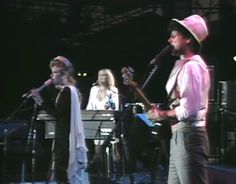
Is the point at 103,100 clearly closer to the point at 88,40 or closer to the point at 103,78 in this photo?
the point at 103,78

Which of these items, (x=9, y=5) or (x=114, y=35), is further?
(x=114, y=35)

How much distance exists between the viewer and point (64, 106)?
5.52 metres

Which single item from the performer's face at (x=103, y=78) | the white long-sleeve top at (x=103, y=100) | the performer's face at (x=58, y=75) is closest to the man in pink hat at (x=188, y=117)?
the performer's face at (x=58, y=75)

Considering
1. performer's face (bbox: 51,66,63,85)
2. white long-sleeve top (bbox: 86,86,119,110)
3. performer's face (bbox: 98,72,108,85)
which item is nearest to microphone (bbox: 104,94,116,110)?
white long-sleeve top (bbox: 86,86,119,110)

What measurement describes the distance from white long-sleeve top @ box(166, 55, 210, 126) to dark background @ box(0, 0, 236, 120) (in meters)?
9.14

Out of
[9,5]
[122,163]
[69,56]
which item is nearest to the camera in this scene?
[122,163]

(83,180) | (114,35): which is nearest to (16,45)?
(114,35)

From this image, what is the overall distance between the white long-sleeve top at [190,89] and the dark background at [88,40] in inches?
360

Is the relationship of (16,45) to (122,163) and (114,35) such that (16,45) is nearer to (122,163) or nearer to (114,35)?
(114,35)

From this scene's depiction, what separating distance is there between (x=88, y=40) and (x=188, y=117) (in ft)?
36.4

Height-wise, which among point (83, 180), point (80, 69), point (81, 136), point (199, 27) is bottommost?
point (83, 180)

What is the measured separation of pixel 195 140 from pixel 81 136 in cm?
212

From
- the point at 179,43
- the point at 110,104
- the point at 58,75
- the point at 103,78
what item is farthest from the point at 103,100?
the point at 179,43

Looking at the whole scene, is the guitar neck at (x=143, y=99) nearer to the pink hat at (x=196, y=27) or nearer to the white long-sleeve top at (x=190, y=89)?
the white long-sleeve top at (x=190, y=89)
